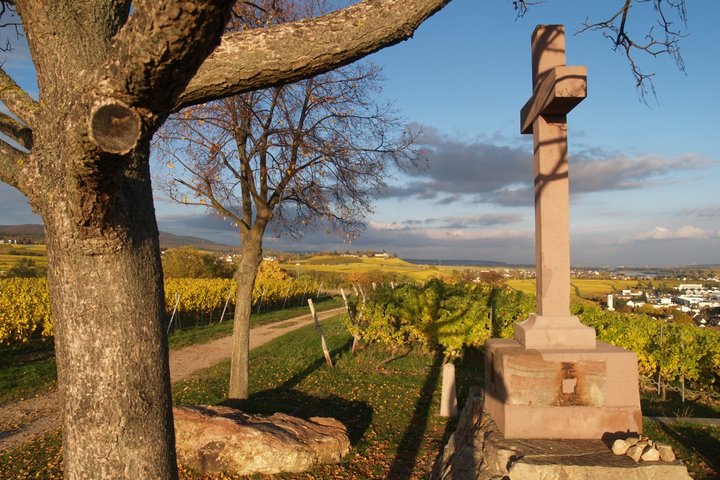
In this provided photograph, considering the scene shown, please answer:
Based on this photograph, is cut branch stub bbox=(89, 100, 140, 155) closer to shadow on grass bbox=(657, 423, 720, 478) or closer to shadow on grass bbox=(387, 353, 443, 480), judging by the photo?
shadow on grass bbox=(387, 353, 443, 480)

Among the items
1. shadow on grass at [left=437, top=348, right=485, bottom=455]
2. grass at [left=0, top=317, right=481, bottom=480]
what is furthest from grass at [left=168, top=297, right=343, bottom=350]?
shadow on grass at [left=437, top=348, right=485, bottom=455]

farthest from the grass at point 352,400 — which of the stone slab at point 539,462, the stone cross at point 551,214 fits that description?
the stone cross at point 551,214

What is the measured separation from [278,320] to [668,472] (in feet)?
71.1

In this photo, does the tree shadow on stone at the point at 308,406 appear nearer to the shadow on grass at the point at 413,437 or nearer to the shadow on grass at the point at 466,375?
the shadow on grass at the point at 413,437

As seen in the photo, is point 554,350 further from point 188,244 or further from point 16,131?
point 188,244

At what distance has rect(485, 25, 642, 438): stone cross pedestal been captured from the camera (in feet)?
15.3

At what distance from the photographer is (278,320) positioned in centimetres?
2436

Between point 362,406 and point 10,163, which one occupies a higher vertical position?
point 10,163

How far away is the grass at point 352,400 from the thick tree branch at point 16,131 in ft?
12.7

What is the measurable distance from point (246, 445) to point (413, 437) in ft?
8.53

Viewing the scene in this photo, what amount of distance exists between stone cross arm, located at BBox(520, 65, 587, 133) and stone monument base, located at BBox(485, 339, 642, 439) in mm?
2548

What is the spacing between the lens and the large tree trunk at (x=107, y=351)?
2.09 meters

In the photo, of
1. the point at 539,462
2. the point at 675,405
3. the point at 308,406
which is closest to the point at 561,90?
the point at 539,462

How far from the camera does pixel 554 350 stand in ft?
16.0
